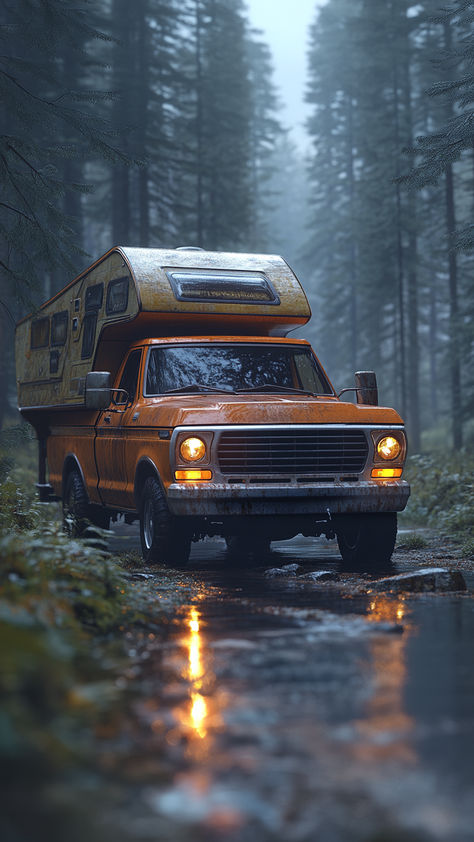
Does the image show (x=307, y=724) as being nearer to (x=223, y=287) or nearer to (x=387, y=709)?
(x=387, y=709)

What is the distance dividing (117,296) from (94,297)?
926mm

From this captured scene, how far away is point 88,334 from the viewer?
45.9 ft

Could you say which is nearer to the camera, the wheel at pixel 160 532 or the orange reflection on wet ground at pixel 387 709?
the orange reflection on wet ground at pixel 387 709

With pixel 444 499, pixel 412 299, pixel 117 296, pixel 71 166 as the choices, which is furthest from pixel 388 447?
pixel 412 299

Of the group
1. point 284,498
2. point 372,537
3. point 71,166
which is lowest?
point 372,537

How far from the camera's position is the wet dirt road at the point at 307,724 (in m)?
3.78

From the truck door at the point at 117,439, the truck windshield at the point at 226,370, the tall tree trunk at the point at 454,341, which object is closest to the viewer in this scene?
the truck windshield at the point at 226,370

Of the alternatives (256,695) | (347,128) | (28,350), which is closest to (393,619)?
(256,695)

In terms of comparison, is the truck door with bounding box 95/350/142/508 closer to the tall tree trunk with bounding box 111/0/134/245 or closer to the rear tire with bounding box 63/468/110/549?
the rear tire with bounding box 63/468/110/549

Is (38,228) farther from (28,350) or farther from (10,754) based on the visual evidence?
(10,754)

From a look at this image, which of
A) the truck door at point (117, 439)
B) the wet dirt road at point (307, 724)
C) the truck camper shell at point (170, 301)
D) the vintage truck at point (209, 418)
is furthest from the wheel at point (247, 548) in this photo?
the wet dirt road at point (307, 724)

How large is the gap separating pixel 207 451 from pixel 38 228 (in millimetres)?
5371

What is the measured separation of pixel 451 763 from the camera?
14.3 feet

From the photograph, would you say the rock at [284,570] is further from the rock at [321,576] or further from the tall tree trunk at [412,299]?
the tall tree trunk at [412,299]
